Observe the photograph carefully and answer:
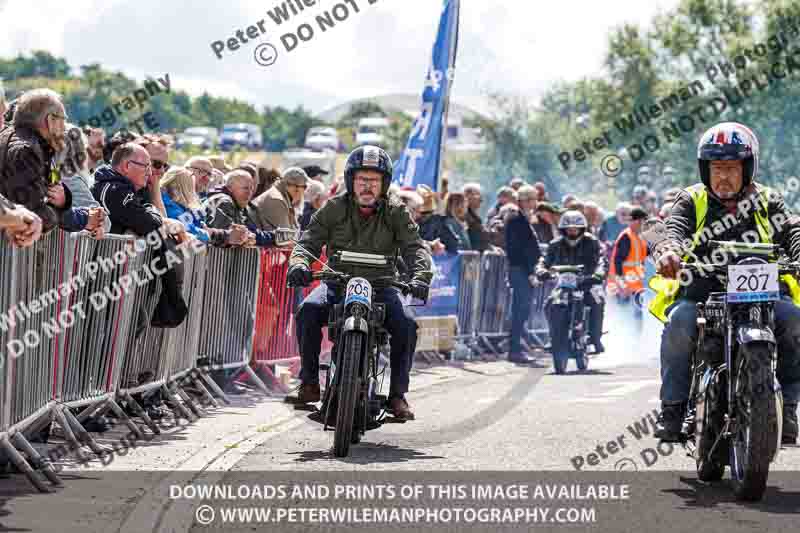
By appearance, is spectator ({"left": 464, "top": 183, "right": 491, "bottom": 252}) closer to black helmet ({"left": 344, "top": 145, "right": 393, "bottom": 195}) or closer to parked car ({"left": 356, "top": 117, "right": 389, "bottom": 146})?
black helmet ({"left": 344, "top": 145, "right": 393, "bottom": 195})

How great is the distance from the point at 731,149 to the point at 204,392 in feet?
18.4

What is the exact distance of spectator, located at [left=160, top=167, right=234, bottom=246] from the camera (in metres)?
14.0

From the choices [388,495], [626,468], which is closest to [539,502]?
[388,495]

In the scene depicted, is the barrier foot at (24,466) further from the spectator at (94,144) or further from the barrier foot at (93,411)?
the spectator at (94,144)

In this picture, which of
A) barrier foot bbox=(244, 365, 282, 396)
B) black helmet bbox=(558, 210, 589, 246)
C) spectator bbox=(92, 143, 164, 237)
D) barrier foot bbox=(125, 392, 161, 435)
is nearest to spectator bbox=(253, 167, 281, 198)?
barrier foot bbox=(244, 365, 282, 396)

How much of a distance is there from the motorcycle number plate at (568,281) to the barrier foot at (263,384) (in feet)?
22.1

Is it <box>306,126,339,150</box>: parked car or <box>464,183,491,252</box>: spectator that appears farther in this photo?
<box>306,126,339,150</box>: parked car

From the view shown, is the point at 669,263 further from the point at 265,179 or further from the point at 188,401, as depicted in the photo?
the point at 265,179

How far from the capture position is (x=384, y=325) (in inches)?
463

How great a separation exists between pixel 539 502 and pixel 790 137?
218 ft

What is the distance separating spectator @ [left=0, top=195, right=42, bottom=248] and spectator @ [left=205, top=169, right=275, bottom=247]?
20.0 ft

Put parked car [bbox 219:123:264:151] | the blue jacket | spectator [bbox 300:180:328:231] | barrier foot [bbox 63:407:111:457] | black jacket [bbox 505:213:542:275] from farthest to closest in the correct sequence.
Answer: parked car [bbox 219:123:264:151]
black jacket [bbox 505:213:542:275]
spectator [bbox 300:180:328:231]
the blue jacket
barrier foot [bbox 63:407:111:457]

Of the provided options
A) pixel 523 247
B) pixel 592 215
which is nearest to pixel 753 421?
pixel 523 247

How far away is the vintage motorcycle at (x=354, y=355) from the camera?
10781 mm
